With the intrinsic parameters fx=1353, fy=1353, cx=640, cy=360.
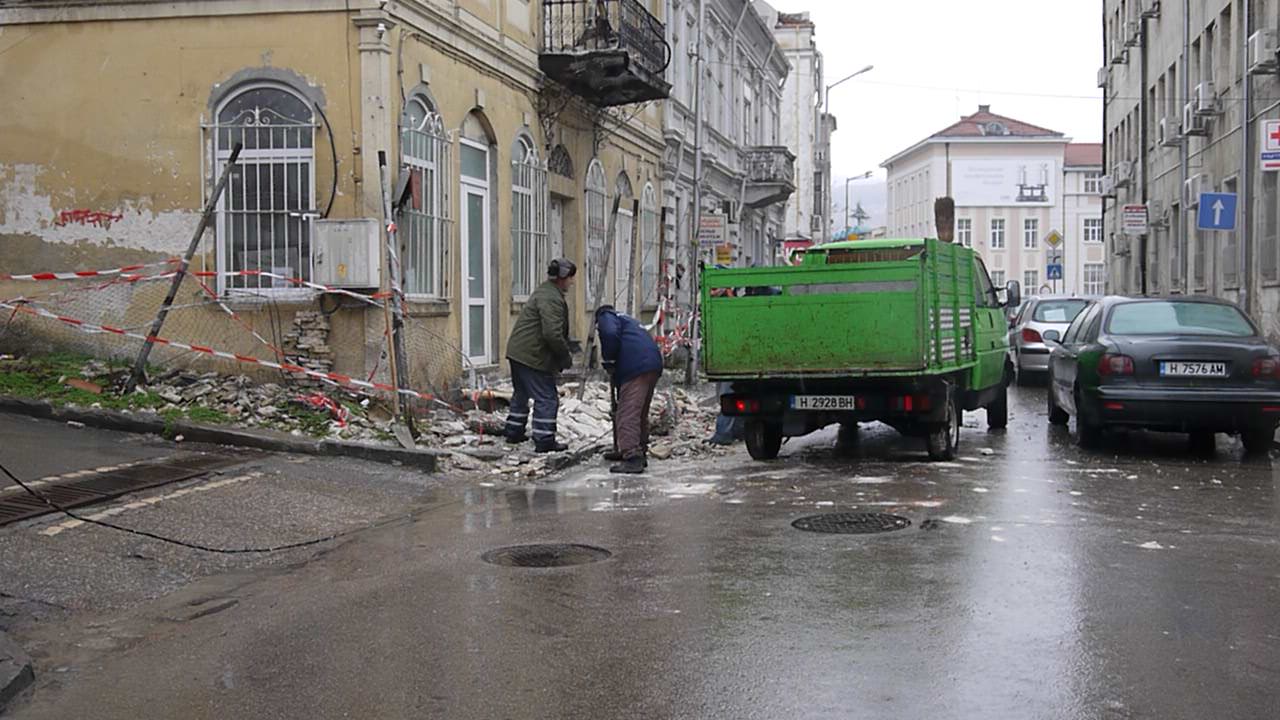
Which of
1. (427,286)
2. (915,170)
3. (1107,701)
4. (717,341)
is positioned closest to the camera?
(1107,701)

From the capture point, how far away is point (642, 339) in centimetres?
1230

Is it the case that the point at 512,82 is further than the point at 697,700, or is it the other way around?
the point at 512,82

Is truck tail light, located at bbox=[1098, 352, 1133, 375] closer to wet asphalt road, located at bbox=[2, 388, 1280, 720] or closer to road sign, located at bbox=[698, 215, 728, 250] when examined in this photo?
wet asphalt road, located at bbox=[2, 388, 1280, 720]

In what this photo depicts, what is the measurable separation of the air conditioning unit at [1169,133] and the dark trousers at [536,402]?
73.4 feet

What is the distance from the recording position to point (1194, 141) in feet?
99.9

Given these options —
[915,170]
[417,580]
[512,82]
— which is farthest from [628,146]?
[915,170]

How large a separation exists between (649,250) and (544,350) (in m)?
14.8

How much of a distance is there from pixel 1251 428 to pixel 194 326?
34.1 feet

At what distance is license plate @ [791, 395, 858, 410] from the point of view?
12.0 metres

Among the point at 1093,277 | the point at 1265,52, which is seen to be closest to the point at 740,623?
the point at 1265,52

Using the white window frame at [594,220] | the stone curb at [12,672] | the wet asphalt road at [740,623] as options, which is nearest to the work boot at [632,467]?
the wet asphalt road at [740,623]

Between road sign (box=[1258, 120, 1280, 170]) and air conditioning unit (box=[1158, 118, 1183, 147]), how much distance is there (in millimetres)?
12540

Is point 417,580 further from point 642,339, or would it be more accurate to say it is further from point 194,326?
point 194,326

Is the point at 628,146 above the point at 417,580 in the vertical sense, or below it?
above
